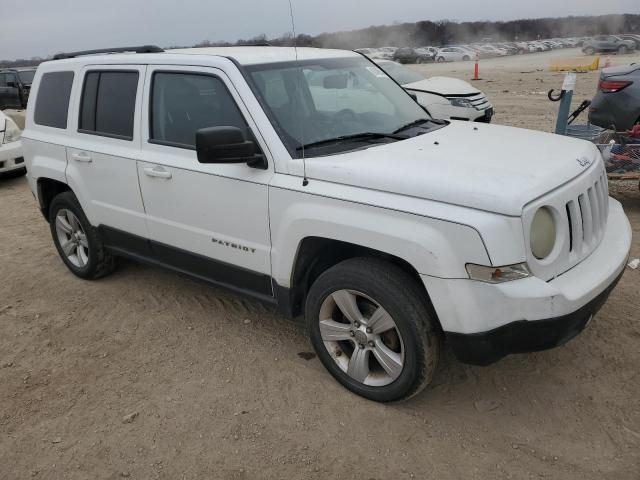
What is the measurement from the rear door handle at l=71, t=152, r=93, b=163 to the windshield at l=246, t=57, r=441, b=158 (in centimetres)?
166

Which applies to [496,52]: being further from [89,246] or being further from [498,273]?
[498,273]

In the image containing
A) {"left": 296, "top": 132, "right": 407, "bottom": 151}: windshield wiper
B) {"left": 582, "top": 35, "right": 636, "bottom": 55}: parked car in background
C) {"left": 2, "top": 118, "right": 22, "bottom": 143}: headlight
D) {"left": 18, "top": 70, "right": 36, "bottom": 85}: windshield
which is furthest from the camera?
{"left": 582, "top": 35, "right": 636, "bottom": 55}: parked car in background

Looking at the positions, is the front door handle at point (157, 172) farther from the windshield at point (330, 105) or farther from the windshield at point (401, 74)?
the windshield at point (401, 74)

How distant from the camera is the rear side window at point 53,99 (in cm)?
462

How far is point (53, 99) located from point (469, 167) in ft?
12.0

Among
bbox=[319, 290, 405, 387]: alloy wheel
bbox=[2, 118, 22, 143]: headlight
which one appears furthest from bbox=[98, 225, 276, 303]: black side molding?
bbox=[2, 118, 22, 143]: headlight

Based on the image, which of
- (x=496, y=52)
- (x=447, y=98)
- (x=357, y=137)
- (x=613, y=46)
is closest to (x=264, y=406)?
(x=357, y=137)

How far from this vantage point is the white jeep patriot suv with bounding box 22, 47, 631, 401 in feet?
8.54

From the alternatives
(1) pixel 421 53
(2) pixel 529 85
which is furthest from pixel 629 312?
(1) pixel 421 53

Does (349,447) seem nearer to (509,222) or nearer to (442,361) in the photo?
(442,361)

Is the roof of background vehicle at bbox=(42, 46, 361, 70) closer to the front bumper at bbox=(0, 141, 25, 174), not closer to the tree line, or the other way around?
the front bumper at bbox=(0, 141, 25, 174)

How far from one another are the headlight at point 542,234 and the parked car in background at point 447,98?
708 centimetres

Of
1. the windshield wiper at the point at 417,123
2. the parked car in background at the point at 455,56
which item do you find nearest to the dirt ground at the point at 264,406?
the windshield wiper at the point at 417,123

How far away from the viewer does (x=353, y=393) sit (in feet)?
10.8
